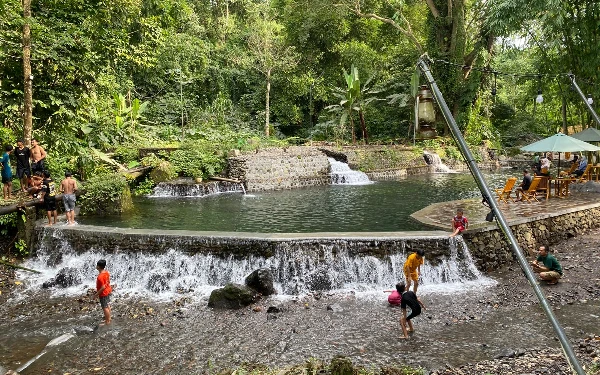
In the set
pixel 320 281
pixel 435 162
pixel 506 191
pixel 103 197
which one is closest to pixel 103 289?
pixel 320 281

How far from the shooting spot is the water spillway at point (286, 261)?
9.70 meters

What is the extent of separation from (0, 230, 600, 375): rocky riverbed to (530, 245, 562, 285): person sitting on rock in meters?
0.19

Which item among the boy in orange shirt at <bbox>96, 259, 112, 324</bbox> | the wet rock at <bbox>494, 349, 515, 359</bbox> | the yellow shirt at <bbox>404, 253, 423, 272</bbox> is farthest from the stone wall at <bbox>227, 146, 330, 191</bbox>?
the wet rock at <bbox>494, 349, 515, 359</bbox>

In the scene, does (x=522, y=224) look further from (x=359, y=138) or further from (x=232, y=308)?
(x=359, y=138)

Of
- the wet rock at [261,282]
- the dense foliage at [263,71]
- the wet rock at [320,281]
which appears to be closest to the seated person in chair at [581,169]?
the dense foliage at [263,71]

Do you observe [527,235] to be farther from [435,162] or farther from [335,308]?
[435,162]

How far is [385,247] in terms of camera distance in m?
9.86

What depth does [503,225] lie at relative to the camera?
331cm

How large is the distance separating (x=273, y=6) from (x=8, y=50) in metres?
31.7

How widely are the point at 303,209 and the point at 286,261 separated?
5.28 meters

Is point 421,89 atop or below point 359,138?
below

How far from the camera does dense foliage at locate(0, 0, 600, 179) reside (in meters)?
12.4

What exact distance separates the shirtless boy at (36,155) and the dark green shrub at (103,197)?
7.19 ft

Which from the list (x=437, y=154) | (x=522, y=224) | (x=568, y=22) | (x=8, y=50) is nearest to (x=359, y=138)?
(x=437, y=154)
